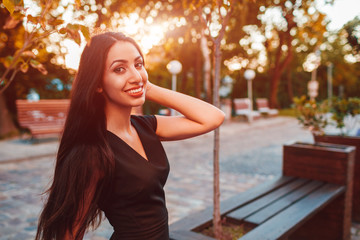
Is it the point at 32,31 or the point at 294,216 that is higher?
the point at 32,31

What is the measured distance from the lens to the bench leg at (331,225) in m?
3.89

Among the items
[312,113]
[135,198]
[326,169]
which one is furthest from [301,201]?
[135,198]

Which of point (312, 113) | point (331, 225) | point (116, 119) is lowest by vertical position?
point (331, 225)

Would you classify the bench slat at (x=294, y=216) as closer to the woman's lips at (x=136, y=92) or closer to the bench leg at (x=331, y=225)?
the bench leg at (x=331, y=225)

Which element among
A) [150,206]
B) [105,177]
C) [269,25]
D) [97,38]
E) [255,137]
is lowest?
[255,137]

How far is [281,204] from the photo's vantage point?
128 inches

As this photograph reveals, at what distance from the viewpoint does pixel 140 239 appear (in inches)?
60.2

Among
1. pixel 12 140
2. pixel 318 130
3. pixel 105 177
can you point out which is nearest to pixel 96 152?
pixel 105 177

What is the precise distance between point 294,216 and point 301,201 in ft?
1.57

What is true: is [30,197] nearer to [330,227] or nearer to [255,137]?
[330,227]

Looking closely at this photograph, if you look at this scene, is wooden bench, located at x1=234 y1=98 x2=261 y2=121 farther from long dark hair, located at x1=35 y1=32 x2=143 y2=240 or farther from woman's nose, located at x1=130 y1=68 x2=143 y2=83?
long dark hair, located at x1=35 y1=32 x2=143 y2=240

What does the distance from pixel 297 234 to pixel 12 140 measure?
10.3 m

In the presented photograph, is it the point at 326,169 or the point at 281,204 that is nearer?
the point at 281,204

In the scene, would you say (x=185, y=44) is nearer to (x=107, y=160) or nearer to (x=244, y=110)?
(x=244, y=110)
